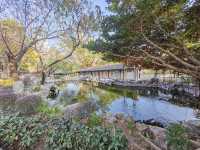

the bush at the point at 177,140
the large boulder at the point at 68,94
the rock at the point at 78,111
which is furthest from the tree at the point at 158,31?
the large boulder at the point at 68,94

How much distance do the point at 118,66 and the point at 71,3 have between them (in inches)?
719

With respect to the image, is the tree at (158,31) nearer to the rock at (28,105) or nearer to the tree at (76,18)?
the rock at (28,105)

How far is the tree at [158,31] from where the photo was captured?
213 inches

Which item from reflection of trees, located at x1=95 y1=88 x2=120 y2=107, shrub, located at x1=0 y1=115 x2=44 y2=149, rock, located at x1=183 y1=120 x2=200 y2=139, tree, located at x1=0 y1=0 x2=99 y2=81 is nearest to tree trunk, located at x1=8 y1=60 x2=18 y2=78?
tree, located at x1=0 y1=0 x2=99 y2=81

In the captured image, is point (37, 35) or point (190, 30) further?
point (37, 35)

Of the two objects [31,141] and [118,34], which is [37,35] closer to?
[118,34]

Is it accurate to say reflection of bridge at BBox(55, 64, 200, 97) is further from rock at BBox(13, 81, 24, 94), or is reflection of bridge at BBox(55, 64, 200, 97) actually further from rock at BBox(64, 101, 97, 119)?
rock at BBox(13, 81, 24, 94)

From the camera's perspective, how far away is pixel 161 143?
494 cm

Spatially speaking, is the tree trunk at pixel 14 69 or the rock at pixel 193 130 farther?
the tree trunk at pixel 14 69

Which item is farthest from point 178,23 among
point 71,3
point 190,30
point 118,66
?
point 118,66

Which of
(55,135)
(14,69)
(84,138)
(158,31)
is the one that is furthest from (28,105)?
(14,69)

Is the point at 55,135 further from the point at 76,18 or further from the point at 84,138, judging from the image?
the point at 76,18

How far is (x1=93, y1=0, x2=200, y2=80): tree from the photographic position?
17.7 ft

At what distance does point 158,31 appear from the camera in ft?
20.2
